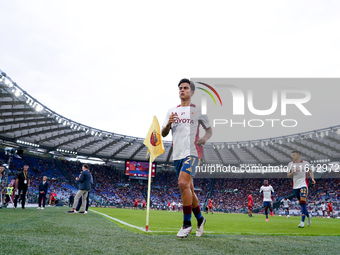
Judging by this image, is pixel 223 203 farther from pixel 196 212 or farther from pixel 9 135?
pixel 196 212

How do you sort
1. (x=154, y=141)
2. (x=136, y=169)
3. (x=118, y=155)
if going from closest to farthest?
(x=154, y=141)
(x=136, y=169)
(x=118, y=155)

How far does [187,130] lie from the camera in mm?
3953

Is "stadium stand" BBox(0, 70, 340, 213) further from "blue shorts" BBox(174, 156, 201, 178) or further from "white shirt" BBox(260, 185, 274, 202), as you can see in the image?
"blue shorts" BBox(174, 156, 201, 178)

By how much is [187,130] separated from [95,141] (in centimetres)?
3499

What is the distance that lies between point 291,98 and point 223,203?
2311 cm

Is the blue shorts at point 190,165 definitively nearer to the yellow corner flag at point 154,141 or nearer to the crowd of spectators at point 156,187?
the yellow corner flag at point 154,141

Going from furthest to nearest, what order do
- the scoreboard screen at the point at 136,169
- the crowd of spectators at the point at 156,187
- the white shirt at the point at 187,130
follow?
the scoreboard screen at the point at 136,169 < the crowd of spectators at the point at 156,187 < the white shirt at the point at 187,130

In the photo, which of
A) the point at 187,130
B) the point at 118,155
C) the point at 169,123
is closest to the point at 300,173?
the point at 187,130

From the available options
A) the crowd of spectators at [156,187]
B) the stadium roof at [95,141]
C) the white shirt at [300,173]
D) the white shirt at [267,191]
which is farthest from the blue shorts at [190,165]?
the crowd of spectators at [156,187]

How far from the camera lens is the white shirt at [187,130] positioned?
12.7 feet

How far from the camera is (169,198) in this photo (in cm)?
4366

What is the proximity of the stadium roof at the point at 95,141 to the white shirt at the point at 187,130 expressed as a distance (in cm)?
2023

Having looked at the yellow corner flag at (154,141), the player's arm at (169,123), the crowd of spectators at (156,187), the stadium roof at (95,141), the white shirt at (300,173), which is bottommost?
A: the crowd of spectators at (156,187)

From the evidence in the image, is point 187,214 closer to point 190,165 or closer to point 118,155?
point 190,165
